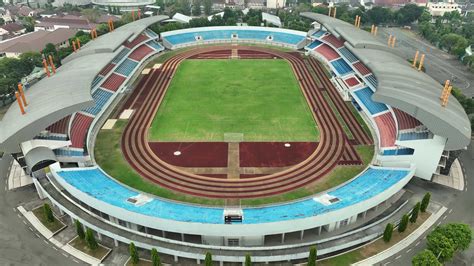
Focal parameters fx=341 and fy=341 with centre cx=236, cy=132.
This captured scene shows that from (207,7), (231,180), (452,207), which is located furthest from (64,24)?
(452,207)

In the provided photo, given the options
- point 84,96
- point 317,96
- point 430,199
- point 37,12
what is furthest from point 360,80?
point 37,12

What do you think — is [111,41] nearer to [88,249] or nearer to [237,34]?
[237,34]

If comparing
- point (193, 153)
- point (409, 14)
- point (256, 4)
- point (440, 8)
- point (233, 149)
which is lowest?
point (193, 153)

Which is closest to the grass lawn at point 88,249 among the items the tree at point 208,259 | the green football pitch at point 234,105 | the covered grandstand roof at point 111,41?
the tree at point 208,259

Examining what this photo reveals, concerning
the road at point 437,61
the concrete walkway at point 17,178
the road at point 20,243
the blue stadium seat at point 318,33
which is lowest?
the road at point 20,243

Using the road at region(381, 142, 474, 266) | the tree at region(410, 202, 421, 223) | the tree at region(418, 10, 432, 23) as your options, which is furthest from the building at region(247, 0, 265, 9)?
the tree at region(410, 202, 421, 223)

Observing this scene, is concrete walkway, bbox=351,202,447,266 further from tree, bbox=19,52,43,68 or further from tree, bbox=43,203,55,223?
tree, bbox=19,52,43,68

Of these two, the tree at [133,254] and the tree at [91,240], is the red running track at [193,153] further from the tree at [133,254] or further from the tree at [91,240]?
the tree at [133,254]
